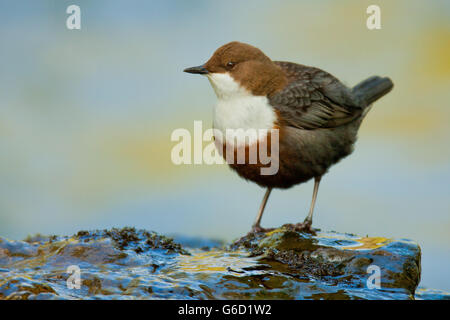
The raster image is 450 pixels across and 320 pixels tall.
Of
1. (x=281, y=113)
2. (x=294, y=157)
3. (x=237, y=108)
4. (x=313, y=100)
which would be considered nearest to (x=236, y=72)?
(x=237, y=108)

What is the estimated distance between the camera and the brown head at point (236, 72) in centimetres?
477

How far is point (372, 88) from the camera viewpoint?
563cm

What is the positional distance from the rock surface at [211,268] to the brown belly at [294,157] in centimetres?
55

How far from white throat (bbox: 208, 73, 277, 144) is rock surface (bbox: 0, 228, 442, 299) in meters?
1.01

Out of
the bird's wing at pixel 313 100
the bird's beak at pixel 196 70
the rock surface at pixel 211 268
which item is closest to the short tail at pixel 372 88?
the bird's wing at pixel 313 100

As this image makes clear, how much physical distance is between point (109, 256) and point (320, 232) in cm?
197

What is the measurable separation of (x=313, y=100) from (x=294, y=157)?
722 millimetres

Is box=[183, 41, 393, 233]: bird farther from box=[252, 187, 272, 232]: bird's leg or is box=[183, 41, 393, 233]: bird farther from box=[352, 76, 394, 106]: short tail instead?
box=[352, 76, 394, 106]: short tail

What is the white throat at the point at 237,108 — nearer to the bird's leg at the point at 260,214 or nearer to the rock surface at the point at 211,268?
the bird's leg at the point at 260,214

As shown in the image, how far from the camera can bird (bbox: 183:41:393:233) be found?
4660 mm
